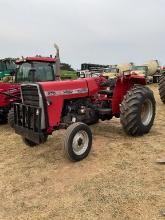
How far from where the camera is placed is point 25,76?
11.4 metres

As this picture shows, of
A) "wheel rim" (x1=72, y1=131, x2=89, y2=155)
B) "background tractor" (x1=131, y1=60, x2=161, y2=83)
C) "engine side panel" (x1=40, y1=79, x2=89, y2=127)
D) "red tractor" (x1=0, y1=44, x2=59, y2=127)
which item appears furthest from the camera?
"background tractor" (x1=131, y1=60, x2=161, y2=83)

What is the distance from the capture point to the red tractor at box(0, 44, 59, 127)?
36.2 feet

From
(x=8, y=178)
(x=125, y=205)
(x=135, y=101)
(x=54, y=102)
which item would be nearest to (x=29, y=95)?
(x=54, y=102)

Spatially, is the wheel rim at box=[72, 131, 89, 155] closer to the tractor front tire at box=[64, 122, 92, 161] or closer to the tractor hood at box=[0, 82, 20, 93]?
the tractor front tire at box=[64, 122, 92, 161]

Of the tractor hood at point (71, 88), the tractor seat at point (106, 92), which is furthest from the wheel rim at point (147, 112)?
the tractor hood at point (71, 88)

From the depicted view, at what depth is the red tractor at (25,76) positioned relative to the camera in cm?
1105

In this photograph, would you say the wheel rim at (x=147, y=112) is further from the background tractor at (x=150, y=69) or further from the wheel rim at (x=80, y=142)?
the background tractor at (x=150, y=69)

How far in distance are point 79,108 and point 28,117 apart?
1.45m

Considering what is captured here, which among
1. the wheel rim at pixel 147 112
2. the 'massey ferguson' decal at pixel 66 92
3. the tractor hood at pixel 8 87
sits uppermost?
the 'massey ferguson' decal at pixel 66 92

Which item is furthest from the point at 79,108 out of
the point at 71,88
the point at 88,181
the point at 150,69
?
the point at 150,69

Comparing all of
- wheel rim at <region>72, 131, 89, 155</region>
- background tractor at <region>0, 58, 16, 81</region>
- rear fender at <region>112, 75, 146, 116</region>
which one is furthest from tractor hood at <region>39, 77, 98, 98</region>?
background tractor at <region>0, 58, 16, 81</region>

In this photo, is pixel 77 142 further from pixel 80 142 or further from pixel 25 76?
pixel 25 76

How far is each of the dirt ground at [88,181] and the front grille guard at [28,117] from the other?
0.72m

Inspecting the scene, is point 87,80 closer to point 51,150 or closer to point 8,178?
point 51,150
